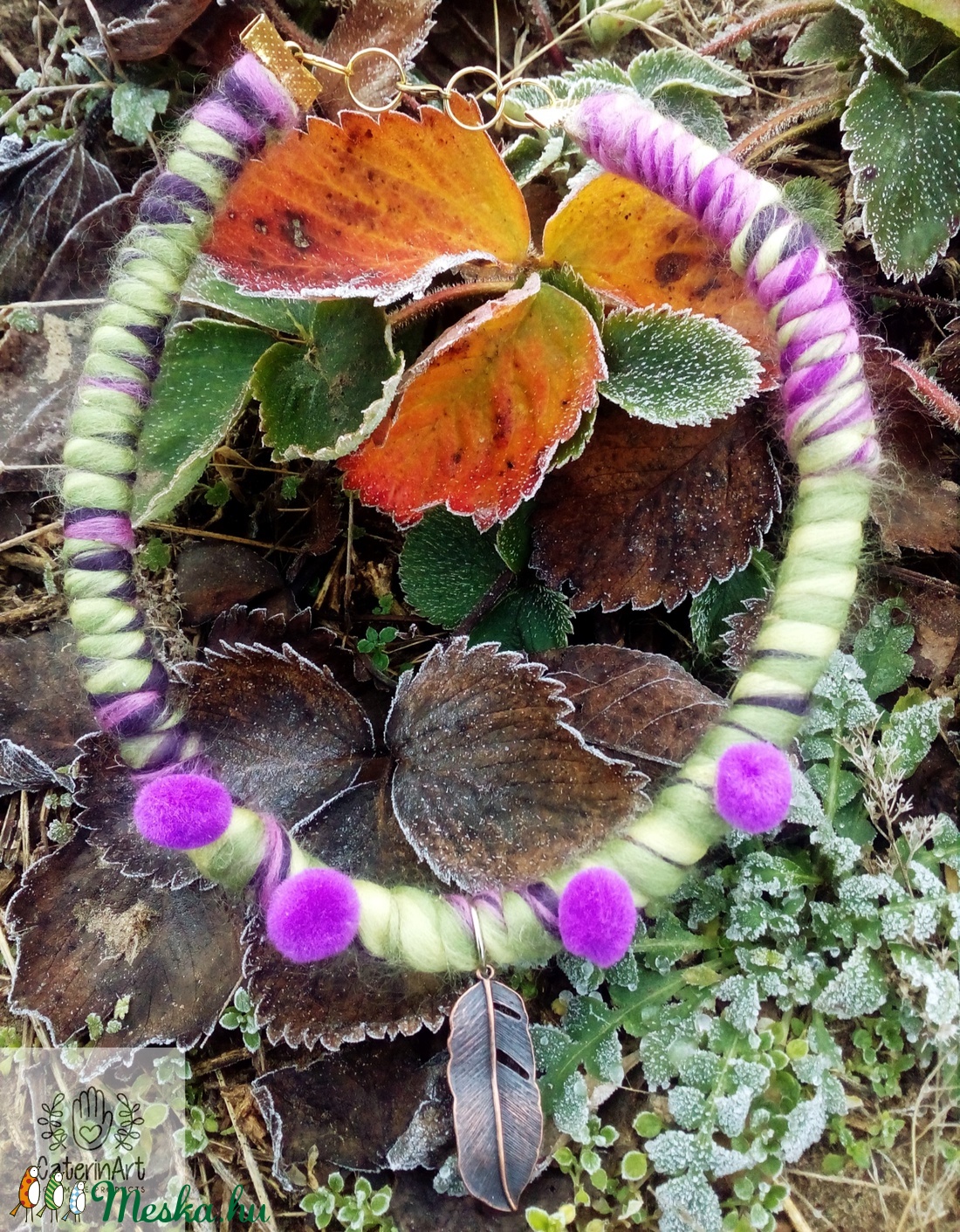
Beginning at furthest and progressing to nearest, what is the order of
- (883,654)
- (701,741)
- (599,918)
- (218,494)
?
(218,494) → (883,654) → (701,741) → (599,918)

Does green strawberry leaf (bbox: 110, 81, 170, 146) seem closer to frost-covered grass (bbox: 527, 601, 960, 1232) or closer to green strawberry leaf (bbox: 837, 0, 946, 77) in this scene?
green strawberry leaf (bbox: 837, 0, 946, 77)

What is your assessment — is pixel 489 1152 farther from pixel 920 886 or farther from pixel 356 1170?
pixel 920 886

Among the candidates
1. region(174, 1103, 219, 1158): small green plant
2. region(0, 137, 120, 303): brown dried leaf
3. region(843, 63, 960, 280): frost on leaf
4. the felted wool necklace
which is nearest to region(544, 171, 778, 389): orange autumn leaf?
the felted wool necklace

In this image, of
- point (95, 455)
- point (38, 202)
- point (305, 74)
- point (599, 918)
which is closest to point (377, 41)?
point (305, 74)

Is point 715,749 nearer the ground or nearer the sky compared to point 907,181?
nearer the ground

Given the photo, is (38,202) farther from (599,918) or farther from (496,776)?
(599,918)

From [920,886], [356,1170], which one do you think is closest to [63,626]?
[356,1170]

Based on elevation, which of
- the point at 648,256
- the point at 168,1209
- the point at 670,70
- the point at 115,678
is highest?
the point at 670,70

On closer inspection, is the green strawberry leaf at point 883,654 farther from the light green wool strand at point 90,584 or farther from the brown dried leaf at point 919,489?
the light green wool strand at point 90,584
